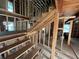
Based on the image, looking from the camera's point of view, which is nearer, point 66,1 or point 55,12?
point 66,1

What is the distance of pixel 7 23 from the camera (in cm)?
348

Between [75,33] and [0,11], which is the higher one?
[0,11]

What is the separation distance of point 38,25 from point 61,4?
3.13 ft

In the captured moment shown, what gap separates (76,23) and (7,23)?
703cm

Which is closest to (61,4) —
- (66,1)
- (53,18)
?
(66,1)

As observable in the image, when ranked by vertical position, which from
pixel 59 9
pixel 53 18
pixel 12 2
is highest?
pixel 12 2

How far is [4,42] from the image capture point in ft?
5.92

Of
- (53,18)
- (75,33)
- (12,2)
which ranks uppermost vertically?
(12,2)

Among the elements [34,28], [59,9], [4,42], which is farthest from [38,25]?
[4,42]

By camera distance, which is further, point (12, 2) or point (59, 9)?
point (12, 2)

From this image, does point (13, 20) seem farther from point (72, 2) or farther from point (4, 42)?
point (72, 2)

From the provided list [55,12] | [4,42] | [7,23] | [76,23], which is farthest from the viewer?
[76,23]

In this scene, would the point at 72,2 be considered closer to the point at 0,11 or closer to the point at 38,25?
the point at 38,25

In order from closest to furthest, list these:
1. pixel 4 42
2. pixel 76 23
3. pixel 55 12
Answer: pixel 4 42 < pixel 55 12 < pixel 76 23
